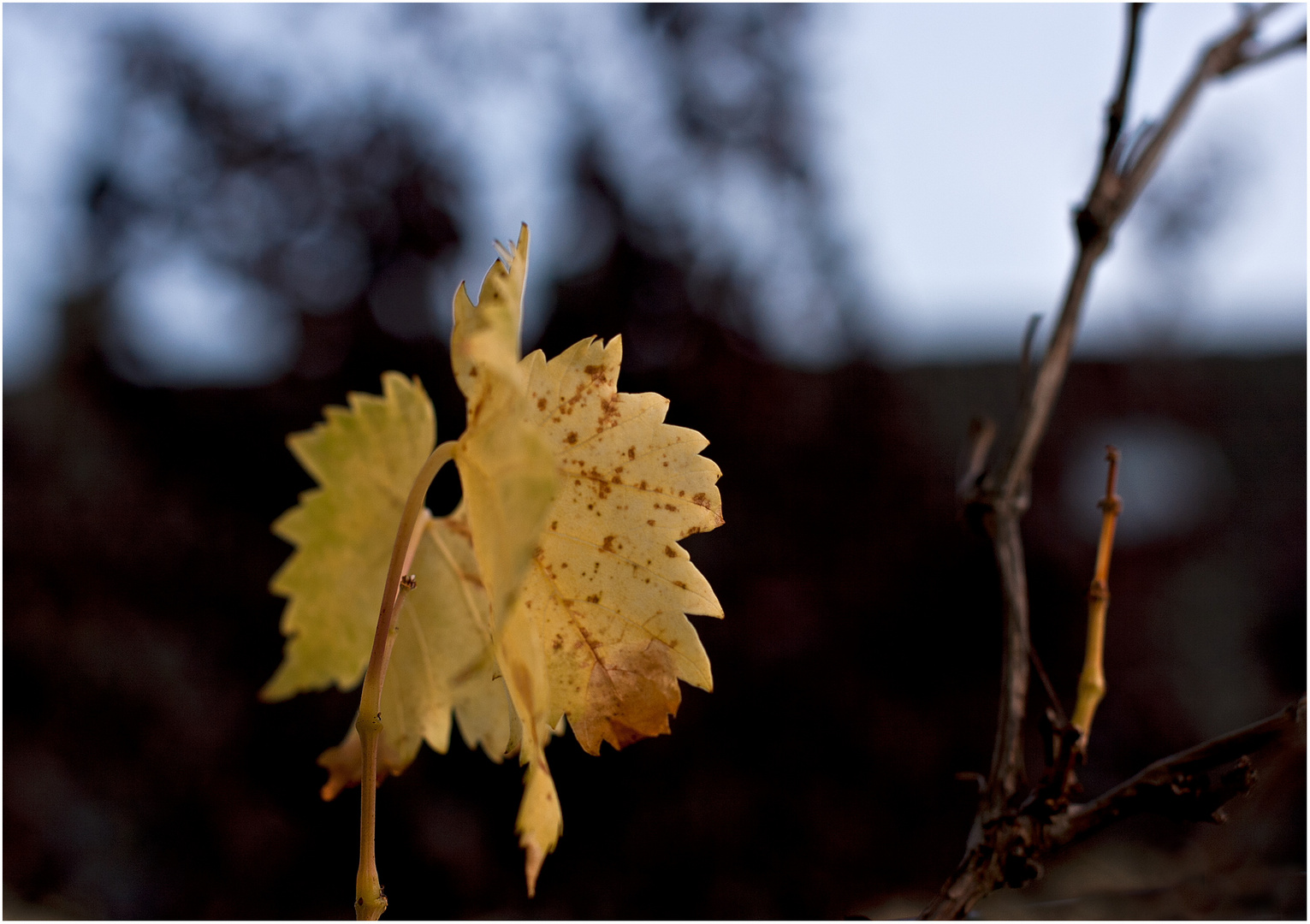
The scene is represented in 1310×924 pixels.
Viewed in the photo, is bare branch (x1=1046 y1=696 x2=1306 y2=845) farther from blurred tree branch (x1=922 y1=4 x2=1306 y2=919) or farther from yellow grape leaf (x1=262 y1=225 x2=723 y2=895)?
yellow grape leaf (x1=262 y1=225 x2=723 y2=895)

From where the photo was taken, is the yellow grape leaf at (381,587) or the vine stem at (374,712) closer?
the vine stem at (374,712)

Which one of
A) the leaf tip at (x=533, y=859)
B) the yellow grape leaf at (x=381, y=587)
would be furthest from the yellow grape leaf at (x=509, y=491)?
the yellow grape leaf at (x=381, y=587)

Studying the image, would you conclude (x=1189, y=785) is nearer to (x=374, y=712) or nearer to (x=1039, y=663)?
(x=1039, y=663)

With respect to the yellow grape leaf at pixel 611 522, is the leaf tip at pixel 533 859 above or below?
below

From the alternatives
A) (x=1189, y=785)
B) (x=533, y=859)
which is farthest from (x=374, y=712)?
(x=1189, y=785)

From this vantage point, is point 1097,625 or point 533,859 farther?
point 1097,625

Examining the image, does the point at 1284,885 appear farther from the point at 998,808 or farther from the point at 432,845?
the point at 432,845

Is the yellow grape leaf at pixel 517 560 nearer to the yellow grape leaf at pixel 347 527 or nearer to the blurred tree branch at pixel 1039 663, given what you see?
the yellow grape leaf at pixel 347 527

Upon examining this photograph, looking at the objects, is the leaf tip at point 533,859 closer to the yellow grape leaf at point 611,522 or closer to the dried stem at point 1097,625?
the yellow grape leaf at point 611,522
